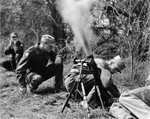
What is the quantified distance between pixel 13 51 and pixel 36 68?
8.40 ft

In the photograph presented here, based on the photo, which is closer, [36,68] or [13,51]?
[36,68]

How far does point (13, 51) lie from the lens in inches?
301

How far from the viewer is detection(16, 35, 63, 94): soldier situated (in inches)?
197

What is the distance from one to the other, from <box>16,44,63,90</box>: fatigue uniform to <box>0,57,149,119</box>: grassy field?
257mm

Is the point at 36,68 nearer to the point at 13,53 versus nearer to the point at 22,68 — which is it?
the point at 22,68

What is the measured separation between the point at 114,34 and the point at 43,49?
14.0 feet

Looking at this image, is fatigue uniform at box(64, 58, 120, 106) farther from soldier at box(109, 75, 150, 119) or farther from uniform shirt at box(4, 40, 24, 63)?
uniform shirt at box(4, 40, 24, 63)

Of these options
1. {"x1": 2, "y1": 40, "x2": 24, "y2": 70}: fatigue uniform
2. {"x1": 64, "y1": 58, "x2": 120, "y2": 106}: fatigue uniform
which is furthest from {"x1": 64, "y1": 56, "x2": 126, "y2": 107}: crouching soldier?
{"x1": 2, "y1": 40, "x2": 24, "y2": 70}: fatigue uniform

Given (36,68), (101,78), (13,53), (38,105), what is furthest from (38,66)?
(13,53)

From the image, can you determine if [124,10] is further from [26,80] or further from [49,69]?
[26,80]

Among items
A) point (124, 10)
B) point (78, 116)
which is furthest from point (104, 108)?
point (124, 10)

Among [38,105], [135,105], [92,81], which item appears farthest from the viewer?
[92,81]

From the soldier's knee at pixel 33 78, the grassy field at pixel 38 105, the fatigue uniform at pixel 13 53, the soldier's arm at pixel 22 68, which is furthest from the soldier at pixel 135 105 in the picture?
the fatigue uniform at pixel 13 53

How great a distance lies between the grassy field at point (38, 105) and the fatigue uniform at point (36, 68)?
0.84 ft
